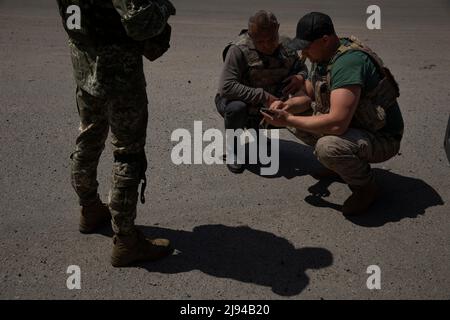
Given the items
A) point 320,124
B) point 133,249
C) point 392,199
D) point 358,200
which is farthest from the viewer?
point 392,199

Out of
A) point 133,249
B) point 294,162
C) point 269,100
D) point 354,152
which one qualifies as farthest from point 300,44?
point 133,249

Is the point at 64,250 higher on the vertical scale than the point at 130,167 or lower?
lower

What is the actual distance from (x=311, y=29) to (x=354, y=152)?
856 millimetres

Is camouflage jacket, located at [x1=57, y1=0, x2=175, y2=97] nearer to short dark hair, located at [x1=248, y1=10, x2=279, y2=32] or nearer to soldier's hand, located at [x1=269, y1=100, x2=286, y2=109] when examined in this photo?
soldier's hand, located at [x1=269, y1=100, x2=286, y2=109]

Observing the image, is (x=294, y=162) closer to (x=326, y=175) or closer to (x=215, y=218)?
(x=326, y=175)

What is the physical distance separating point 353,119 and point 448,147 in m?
0.69

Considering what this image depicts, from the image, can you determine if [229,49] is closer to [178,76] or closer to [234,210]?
[234,210]

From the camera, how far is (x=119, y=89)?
8.68 feet

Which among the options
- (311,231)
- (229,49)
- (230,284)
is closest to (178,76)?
(229,49)

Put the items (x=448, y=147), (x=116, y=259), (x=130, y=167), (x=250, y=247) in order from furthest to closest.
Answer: (x=448, y=147)
(x=250, y=247)
(x=116, y=259)
(x=130, y=167)

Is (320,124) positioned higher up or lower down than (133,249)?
higher up

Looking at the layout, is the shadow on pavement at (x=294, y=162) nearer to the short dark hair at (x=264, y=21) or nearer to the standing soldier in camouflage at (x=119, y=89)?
the short dark hair at (x=264, y=21)

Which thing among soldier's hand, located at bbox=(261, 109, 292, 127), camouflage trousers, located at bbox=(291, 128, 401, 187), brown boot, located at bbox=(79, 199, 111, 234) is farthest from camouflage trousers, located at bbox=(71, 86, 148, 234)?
camouflage trousers, located at bbox=(291, 128, 401, 187)

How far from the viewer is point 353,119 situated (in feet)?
11.6
